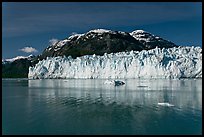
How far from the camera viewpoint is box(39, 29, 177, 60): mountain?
12344cm

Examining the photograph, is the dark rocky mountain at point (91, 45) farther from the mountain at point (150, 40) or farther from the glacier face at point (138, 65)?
the glacier face at point (138, 65)

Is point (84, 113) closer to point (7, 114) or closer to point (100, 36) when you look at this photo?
point (7, 114)

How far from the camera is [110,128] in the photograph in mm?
12219

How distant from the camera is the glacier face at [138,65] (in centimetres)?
5531

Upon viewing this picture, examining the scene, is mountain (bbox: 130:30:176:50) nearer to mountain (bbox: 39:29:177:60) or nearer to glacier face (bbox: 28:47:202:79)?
mountain (bbox: 39:29:177:60)

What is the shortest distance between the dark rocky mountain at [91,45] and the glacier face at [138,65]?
148ft

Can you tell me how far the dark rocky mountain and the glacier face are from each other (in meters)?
45.2

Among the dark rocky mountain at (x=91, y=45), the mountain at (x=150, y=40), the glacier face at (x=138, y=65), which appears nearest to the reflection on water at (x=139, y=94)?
the glacier face at (x=138, y=65)

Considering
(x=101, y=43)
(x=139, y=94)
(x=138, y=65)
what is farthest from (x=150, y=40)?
(x=139, y=94)

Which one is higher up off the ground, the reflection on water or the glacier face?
the glacier face

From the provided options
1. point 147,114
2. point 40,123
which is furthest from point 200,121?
point 40,123

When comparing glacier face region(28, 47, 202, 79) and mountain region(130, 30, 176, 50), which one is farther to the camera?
mountain region(130, 30, 176, 50)

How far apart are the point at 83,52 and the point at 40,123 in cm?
10932

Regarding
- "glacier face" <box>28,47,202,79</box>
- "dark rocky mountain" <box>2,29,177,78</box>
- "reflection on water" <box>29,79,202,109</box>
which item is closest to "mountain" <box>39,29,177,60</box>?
"dark rocky mountain" <box>2,29,177,78</box>
